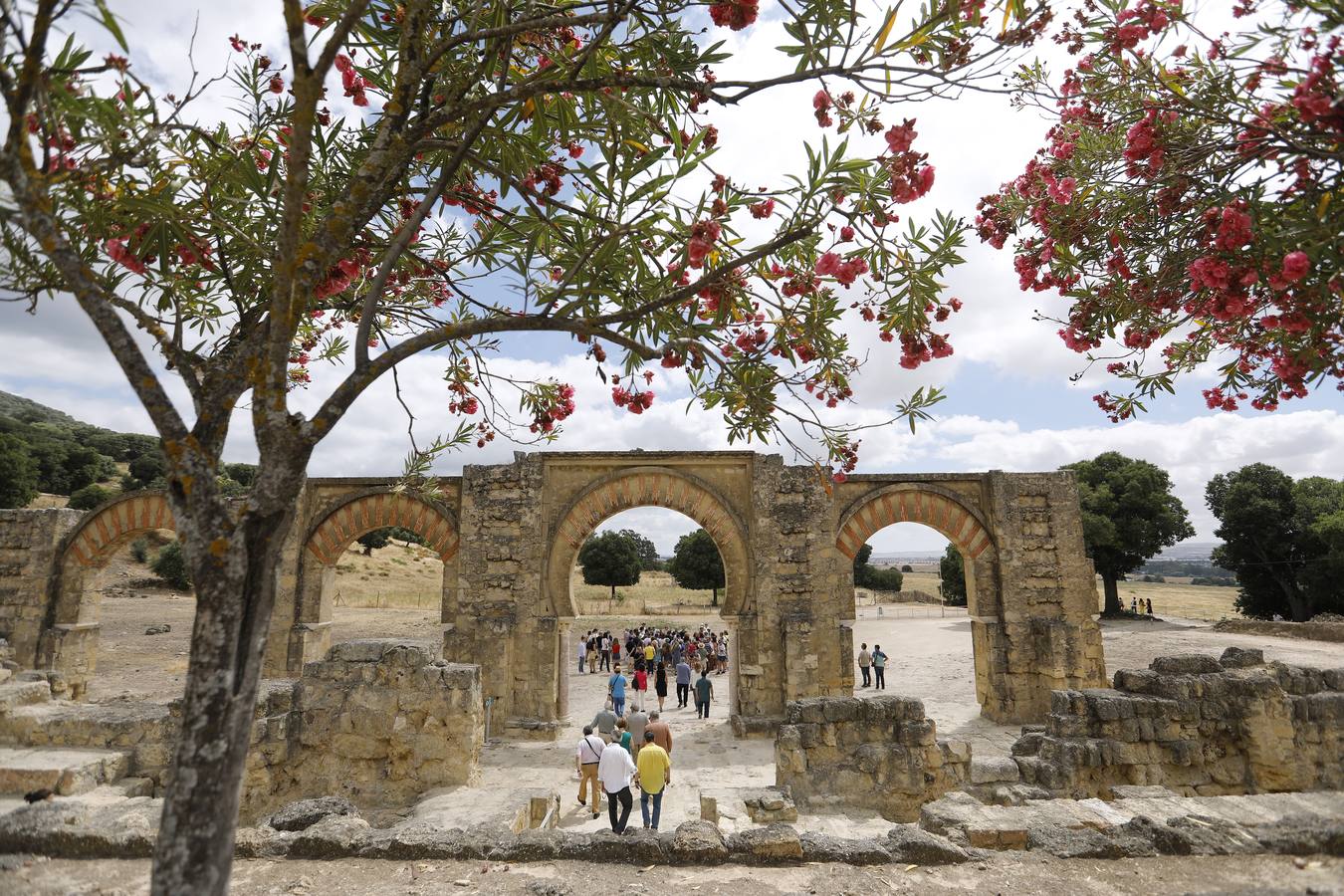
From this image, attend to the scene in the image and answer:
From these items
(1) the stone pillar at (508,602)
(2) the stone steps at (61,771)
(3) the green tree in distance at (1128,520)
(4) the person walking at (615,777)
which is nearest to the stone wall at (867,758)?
(4) the person walking at (615,777)

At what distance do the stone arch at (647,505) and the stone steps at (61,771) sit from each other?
21.3ft

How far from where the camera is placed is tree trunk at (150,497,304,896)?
2418mm

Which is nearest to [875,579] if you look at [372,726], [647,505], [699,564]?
[699,564]

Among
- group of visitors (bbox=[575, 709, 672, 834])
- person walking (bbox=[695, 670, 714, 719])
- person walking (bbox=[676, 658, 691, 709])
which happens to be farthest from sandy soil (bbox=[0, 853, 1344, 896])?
person walking (bbox=[676, 658, 691, 709])

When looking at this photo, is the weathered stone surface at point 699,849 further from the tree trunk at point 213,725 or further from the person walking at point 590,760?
the person walking at point 590,760

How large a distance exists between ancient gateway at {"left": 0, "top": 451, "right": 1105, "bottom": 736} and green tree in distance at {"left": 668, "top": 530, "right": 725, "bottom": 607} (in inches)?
936

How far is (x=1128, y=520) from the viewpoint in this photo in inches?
1123

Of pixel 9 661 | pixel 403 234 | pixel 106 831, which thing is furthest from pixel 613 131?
pixel 9 661

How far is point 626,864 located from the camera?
4.48 meters

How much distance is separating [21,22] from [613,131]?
2.39m

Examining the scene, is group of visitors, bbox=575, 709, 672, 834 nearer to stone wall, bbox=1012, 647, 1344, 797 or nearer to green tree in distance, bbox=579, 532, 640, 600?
stone wall, bbox=1012, 647, 1344, 797

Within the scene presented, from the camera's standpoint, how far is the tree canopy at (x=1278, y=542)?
2417 centimetres

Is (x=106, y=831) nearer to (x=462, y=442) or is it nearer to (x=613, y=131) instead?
(x=462, y=442)

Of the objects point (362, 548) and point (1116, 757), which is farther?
point (362, 548)
